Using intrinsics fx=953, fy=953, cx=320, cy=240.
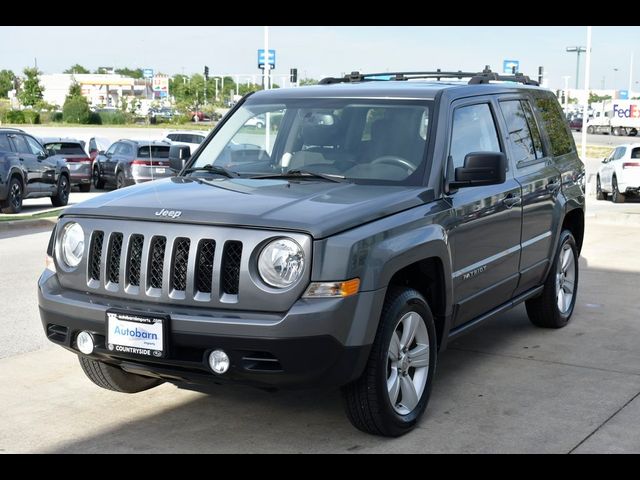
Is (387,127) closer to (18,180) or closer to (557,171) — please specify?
(557,171)

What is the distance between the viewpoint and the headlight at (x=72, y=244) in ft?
16.9

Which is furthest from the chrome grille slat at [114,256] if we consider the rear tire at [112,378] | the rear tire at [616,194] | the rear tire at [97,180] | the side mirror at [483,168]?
the rear tire at [97,180]

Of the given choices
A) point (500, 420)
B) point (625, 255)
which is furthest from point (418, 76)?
point (625, 255)

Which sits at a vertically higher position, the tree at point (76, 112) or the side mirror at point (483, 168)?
the side mirror at point (483, 168)

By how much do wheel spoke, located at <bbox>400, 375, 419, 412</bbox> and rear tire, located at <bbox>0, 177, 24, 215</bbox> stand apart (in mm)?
14318

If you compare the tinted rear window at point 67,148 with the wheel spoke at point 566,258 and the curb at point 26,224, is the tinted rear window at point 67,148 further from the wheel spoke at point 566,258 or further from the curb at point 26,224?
the wheel spoke at point 566,258

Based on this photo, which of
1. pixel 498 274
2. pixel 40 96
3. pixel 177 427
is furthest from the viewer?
pixel 40 96

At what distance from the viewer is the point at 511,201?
6539 millimetres

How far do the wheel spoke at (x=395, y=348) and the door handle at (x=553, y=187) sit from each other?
8.96ft

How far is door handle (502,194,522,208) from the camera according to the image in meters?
6.44

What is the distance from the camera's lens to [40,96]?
88.2 m

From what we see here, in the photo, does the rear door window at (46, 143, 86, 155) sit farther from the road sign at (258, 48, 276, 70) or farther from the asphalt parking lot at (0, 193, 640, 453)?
the asphalt parking lot at (0, 193, 640, 453)

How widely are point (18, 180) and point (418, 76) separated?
12.6 metres

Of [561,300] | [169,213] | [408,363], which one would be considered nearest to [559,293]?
[561,300]
